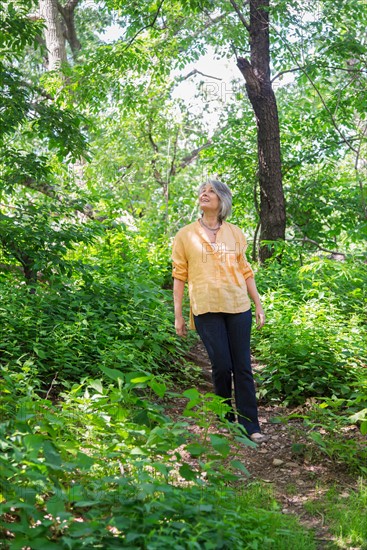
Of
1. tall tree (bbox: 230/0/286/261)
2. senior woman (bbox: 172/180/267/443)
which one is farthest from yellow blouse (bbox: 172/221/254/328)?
tall tree (bbox: 230/0/286/261)

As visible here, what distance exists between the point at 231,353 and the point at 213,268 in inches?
25.7

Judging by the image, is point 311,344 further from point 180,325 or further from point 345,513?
point 345,513

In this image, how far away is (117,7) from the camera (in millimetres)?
12039

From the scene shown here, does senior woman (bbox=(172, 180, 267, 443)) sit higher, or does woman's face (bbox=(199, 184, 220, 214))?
woman's face (bbox=(199, 184, 220, 214))

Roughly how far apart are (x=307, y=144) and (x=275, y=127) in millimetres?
1584

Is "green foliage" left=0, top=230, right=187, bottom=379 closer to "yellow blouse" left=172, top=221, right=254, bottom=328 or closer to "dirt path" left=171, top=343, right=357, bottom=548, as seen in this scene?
"yellow blouse" left=172, top=221, right=254, bottom=328

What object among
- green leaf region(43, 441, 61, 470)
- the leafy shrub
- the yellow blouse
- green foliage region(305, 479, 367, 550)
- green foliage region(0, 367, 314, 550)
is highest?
the yellow blouse

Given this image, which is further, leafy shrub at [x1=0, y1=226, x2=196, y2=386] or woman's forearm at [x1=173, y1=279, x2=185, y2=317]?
leafy shrub at [x1=0, y1=226, x2=196, y2=386]

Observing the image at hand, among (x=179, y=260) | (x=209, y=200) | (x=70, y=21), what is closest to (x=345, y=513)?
(x=179, y=260)

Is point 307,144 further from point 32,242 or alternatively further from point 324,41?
point 32,242

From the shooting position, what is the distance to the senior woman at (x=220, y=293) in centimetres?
524

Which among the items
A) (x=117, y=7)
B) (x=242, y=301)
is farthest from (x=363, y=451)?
(x=117, y=7)

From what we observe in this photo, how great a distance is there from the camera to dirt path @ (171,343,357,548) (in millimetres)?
4145

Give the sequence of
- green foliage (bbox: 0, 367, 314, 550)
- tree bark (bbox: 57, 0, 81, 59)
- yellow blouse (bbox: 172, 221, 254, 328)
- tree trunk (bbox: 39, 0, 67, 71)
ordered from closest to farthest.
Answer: green foliage (bbox: 0, 367, 314, 550) → yellow blouse (bbox: 172, 221, 254, 328) → tree trunk (bbox: 39, 0, 67, 71) → tree bark (bbox: 57, 0, 81, 59)
